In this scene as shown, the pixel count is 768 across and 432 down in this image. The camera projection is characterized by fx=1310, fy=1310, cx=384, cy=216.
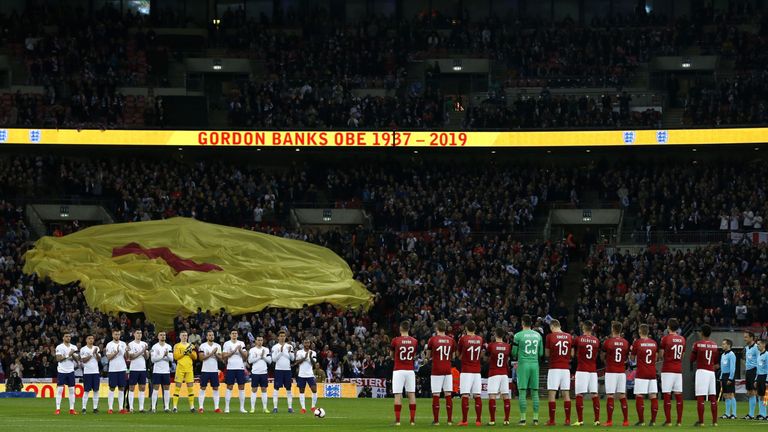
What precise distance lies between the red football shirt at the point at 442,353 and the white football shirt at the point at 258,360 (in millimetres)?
7185

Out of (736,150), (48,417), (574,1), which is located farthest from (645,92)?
(48,417)

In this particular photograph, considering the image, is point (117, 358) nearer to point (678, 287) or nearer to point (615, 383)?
point (615, 383)

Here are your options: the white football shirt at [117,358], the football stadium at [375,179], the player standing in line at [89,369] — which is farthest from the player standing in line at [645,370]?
the player standing in line at [89,369]

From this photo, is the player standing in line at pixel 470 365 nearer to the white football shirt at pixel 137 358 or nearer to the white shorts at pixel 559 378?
the white shorts at pixel 559 378

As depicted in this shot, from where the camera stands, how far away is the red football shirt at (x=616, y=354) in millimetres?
27391

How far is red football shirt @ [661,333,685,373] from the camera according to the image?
2767 cm

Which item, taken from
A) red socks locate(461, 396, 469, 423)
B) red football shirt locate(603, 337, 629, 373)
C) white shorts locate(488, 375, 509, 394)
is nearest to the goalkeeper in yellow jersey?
red socks locate(461, 396, 469, 423)

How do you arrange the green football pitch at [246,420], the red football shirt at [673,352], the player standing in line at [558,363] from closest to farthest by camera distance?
the green football pitch at [246,420] → the player standing in line at [558,363] → the red football shirt at [673,352]

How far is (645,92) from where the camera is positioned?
200 ft

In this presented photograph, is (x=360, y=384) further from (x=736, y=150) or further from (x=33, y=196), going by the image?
(x=736, y=150)

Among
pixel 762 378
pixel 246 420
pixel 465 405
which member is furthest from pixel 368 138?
pixel 465 405

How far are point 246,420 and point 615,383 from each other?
8179 mm

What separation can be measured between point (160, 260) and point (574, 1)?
28605 mm

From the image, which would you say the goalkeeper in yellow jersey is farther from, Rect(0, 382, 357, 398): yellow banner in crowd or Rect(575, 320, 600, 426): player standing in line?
Rect(575, 320, 600, 426): player standing in line
